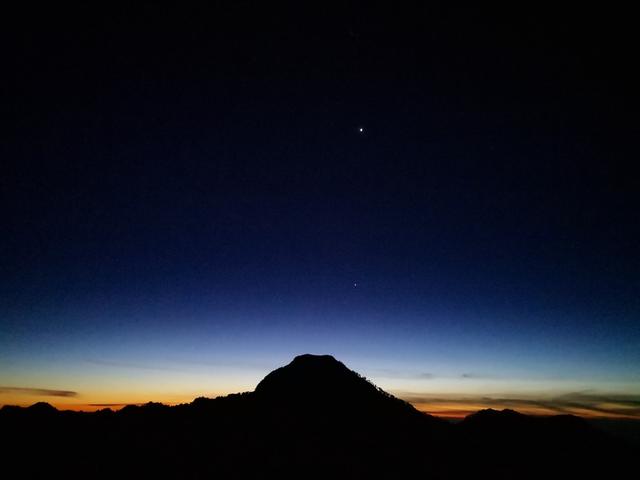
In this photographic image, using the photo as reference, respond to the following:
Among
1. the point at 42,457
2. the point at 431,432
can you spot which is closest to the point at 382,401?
the point at 431,432

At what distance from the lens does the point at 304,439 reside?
3017 centimetres

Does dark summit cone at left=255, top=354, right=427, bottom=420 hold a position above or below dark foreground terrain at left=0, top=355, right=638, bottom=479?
above

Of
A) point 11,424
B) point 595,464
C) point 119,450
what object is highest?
point 11,424

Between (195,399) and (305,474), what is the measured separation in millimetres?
18491

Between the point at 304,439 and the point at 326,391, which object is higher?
A: the point at 326,391

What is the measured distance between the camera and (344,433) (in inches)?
1267

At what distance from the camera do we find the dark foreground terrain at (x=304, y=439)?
24.7 m

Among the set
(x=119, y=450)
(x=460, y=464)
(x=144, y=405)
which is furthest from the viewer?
(x=144, y=405)

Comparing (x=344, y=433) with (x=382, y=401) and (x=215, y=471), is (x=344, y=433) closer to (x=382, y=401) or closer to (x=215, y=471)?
(x=382, y=401)

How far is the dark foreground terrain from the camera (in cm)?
2473

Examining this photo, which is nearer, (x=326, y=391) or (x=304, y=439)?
(x=304, y=439)

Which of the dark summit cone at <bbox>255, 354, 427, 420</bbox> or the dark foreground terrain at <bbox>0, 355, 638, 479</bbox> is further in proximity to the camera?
the dark summit cone at <bbox>255, 354, 427, 420</bbox>

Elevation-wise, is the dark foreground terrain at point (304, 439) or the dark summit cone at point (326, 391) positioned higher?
the dark summit cone at point (326, 391)

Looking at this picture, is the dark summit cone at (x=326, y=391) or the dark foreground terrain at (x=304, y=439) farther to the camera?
the dark summit cone at (x=326, y=391)
